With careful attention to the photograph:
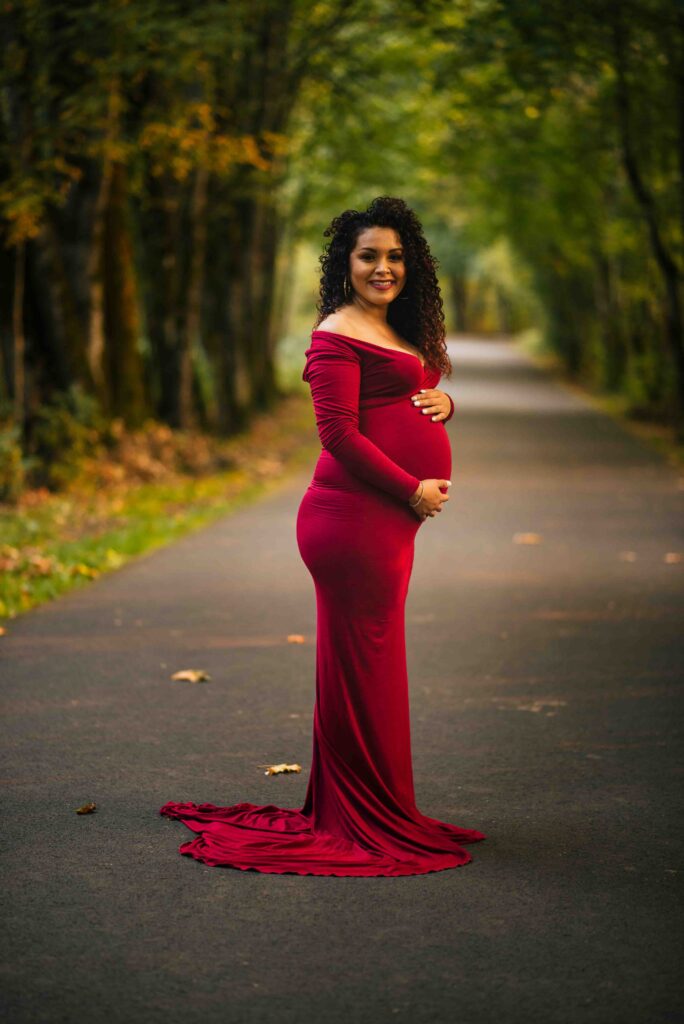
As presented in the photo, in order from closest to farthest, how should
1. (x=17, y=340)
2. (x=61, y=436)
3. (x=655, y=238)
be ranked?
(x=17, y=340), (x=61, y=436), (x=655, y=238)

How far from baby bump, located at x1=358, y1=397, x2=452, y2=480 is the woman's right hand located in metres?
0.07

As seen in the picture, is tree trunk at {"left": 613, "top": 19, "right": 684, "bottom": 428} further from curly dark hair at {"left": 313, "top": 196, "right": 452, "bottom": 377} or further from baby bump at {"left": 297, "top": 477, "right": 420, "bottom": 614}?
baby bump at {"left": 297, "top": 477, "right": 420, "bottom": 614}

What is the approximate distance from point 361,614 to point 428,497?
48 cm

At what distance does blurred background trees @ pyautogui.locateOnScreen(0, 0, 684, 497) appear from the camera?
15742mm

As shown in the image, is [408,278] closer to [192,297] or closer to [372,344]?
[372,344]

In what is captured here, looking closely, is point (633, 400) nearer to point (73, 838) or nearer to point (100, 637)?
point (100, 637)

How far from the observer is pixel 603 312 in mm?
39375

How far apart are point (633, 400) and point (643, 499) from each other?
49.6 ft

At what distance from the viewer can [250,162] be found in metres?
20.3

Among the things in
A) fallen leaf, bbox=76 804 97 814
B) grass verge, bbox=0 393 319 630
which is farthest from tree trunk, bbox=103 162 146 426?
fallen leaf, bbox=76 804 97 814

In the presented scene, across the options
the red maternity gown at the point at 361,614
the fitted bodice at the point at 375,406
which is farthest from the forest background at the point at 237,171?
the fitted bodice at the point at 375,406

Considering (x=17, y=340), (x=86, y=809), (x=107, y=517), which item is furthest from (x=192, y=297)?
(x=86, y=809)

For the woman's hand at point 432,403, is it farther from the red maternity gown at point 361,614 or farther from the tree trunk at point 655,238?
the tree trunk at point 655,238

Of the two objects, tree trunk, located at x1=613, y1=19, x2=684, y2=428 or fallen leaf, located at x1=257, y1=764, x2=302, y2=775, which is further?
tree trunk, located at x1=613, y1=19, x2=684, y2=428
